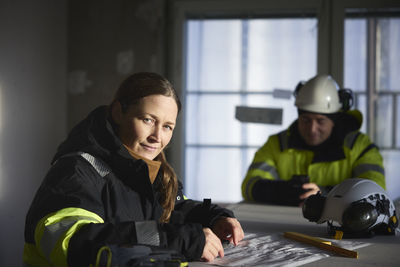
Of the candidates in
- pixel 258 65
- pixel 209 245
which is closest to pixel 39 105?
pixel 258 65

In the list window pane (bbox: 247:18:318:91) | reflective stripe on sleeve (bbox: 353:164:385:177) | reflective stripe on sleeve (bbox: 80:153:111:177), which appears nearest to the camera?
reflective stripe on sleeve (bbox: 80:153:111:177)

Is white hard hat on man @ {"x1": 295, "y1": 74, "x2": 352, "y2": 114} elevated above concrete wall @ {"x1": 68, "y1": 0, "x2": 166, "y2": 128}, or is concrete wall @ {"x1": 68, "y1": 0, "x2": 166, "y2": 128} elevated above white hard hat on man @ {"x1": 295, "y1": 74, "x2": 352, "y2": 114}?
concrete wall @ {"x1": 68, "y1": 0, "x2": 166, "y2": 128}

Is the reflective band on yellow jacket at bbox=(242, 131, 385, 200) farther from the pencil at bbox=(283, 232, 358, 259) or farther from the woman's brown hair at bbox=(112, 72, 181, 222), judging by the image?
the woman's brown hair at bbox=(112, 72, 181, 222)

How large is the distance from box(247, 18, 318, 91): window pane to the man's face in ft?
3.82

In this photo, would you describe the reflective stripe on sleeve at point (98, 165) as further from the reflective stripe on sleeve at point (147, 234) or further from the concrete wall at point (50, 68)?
the concrete wall at point (50, 68)

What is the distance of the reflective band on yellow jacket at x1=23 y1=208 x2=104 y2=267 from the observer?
99cm

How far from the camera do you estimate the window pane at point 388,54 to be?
12.1 feet

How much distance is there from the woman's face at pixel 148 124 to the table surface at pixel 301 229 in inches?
16.1

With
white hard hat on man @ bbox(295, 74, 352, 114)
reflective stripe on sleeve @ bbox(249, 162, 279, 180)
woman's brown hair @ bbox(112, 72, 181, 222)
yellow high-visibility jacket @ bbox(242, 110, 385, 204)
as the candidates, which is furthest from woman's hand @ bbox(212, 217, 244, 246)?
white hard hat on man @ bbox(295, 74, 352, 114)

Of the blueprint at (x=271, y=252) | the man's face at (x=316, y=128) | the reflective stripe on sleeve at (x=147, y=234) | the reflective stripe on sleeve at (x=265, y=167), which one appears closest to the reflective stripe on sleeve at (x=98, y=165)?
the reflective stripe on sleeve at (x=147, y=234)

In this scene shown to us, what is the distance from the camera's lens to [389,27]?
370cm

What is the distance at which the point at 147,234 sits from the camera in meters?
1.03

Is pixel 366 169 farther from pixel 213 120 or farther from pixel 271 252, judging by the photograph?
pixel 213 120

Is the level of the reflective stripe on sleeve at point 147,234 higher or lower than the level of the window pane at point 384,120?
lower
